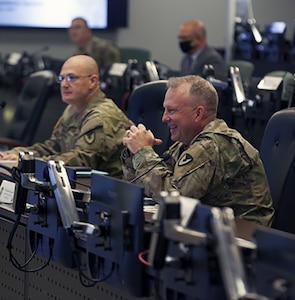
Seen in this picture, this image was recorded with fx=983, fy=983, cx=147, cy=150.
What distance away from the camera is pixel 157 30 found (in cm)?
1152

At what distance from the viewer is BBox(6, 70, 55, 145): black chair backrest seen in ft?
20.5

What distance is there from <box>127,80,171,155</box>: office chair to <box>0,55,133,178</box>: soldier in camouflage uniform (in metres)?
0.07

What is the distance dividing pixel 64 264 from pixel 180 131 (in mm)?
669

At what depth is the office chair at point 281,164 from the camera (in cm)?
352

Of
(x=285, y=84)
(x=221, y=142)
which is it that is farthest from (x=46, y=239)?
(x=285, y=84)

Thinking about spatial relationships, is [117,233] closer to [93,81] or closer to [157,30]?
[93,81]

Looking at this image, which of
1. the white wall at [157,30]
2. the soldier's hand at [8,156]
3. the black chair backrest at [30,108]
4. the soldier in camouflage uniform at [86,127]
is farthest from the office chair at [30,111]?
the white wall at [157,30]

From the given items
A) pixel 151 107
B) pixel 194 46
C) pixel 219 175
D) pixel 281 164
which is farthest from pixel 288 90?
pixel 194 46

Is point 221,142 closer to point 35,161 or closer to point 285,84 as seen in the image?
point 35,161

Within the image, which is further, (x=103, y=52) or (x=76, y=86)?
(x=103, y=52)

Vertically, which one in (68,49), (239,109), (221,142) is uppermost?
(221,142)

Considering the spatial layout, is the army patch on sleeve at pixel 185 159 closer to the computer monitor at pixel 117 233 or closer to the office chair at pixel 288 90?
the computer monitor at pixel 117 233

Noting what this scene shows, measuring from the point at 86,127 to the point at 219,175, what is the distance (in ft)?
4.41

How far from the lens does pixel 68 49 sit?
1138 centimetres
